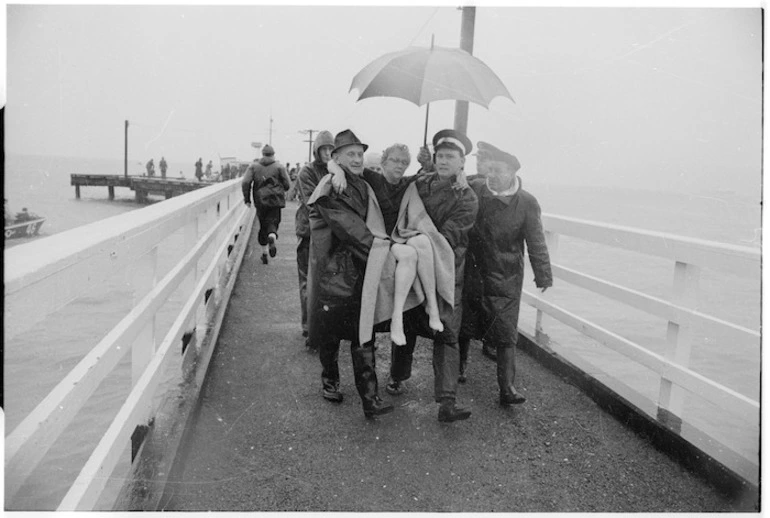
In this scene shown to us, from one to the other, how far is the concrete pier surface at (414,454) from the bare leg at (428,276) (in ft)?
2.08

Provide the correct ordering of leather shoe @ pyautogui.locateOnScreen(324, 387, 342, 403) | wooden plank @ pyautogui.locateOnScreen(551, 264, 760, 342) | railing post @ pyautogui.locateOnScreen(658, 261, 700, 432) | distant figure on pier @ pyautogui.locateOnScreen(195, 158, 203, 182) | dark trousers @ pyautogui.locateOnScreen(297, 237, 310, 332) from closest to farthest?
wooden plank @ pyautogui.locateOnScreen(551, 264, 760, 342) < railing post @ pyautogui.locateOnScreen(658, 261, 700, 432) < leather shoe @ pyautogui.locateOnScreen(324, 387, 342, 403) < dark trousers @ pyautogui.locateOnScreen(297, 237, 310, 332) < distant figure on pier @ pyautogui.locateOnScreen(195, 158, 203, 182)

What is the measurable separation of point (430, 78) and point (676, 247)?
1.96m

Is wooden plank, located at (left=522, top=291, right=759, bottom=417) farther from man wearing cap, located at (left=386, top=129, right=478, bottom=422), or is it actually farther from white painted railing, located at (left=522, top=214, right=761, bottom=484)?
man wearing cap, located at (left=386, top=129, right=478, bottom=422)

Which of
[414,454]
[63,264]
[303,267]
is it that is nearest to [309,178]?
[303,267]

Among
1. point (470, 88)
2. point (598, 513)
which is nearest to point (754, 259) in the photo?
point (598, 513)

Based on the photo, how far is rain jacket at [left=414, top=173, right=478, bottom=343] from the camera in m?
3.74

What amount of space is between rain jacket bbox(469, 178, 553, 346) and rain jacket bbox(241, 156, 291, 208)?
534 centimetres

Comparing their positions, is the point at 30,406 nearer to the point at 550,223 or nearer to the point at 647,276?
the point at 550,223

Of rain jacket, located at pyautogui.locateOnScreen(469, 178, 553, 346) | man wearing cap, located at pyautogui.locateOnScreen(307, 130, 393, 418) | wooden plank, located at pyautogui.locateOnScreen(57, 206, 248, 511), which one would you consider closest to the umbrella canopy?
rain jacket, located at pyautogui.locateOnScreen(469, 178, 553, 346)

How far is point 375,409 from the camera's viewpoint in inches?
144

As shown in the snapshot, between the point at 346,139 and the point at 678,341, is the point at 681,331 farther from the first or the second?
the point at 346,139

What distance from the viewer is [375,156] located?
4844 mm

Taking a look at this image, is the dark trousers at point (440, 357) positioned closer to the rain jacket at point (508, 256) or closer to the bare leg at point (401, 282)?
the bare leg at point (401, 282)

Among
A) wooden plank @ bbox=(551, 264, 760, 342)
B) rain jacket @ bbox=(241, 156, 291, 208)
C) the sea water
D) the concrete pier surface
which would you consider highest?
rain jacket @ bbox=(241, 156, 291, 208)
